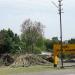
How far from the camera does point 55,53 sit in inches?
2181

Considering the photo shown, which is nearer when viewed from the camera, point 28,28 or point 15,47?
point 15,47

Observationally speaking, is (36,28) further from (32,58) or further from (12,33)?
(32,58)

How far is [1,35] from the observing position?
8831cm

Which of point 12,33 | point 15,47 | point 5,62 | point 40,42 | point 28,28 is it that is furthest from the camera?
point 40,42

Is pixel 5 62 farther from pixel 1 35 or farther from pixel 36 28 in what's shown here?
pixel 36 28

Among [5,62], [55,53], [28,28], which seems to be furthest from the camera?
[28,28]

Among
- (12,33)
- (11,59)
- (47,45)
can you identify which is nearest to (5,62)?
(11,59)

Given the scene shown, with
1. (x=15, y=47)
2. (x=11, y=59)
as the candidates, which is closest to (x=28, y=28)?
(x=15, y=47)

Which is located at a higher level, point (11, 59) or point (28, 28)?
point (28, 28)

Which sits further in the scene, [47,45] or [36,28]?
[47,45]

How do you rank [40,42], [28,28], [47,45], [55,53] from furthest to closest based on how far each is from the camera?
[47,45] < [40,42] < [28,28] < [55,53]

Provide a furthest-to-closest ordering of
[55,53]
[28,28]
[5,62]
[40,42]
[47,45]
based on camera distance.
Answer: [47,45]
[40,42]
[28,28]
[5,62]
[55,53]

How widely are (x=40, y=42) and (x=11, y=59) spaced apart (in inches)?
2227

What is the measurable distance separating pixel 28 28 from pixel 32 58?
43.8 m
